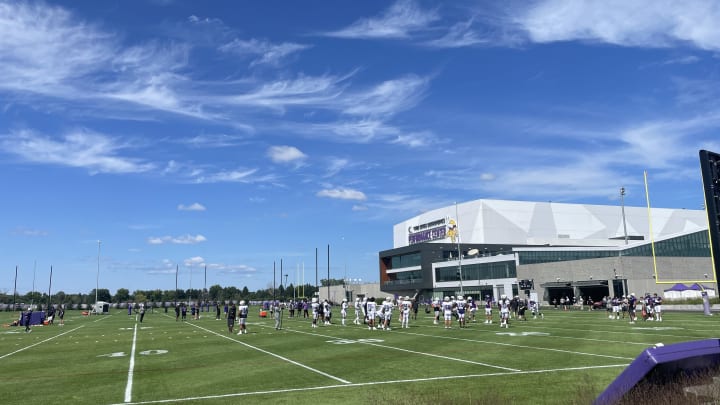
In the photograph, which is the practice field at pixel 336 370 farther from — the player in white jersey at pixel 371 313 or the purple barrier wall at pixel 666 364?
the player in white jersey at pixel 371 313

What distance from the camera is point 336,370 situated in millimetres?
15195

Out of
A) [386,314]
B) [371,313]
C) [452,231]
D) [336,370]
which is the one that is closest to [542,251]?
[452,231]

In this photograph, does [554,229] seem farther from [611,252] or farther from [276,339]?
[276,339]

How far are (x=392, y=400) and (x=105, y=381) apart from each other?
866 cm

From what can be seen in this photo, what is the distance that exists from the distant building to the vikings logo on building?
21 centimetres

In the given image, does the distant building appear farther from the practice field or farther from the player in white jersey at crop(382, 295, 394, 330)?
the practice field

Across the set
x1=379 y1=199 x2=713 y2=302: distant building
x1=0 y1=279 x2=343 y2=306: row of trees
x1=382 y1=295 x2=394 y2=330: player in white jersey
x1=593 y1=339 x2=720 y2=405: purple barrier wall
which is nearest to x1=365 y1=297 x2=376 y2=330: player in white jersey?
x1=382 y1=295 x2=394 y2=330: player in white jersey

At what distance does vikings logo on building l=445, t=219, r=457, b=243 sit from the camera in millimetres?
111969

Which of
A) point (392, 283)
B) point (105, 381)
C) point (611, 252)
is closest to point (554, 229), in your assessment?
point (611, 252)

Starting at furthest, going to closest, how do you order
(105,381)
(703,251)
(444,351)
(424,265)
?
(424,265)
(703,251)
(444,351)
(105,381)

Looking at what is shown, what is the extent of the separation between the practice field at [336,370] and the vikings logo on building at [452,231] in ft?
287

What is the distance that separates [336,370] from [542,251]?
8139 cm

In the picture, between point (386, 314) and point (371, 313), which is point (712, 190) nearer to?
point (371, 313)

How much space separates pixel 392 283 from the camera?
392 ft
